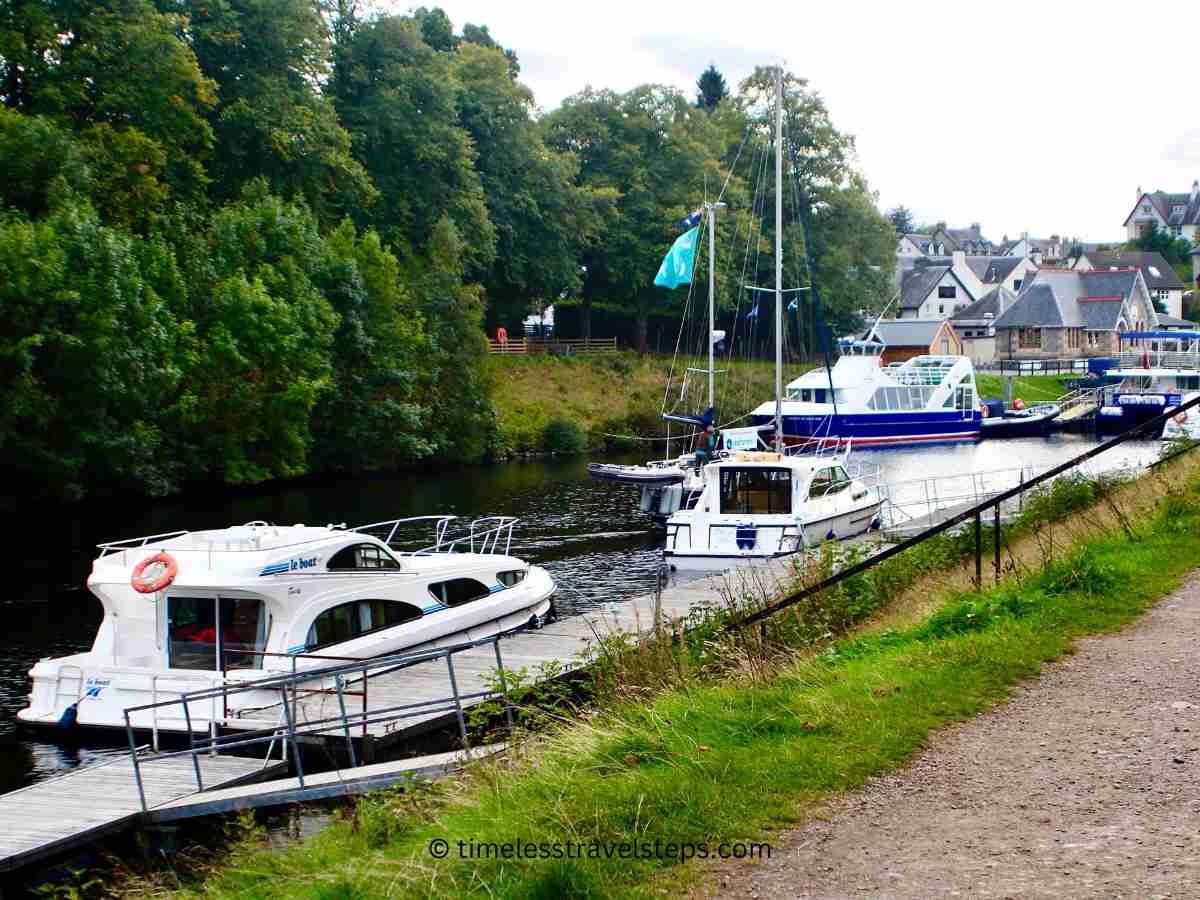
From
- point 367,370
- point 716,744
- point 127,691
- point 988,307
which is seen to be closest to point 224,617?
point 127,691

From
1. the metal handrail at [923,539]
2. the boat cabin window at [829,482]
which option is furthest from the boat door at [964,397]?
the metal handrail at [923,539]

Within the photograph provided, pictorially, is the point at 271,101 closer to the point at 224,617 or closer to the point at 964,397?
the point at 964,397

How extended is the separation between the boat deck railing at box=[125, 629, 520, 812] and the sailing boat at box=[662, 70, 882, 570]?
43.1 ft

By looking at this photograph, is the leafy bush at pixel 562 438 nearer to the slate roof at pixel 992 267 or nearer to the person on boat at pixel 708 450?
the person on boat at pixel 708 450

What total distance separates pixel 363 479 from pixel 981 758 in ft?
155

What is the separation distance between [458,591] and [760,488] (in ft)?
36.1

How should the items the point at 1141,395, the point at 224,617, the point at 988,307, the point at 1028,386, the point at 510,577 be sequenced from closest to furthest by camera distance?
the point at 224,617 → the point at 510,577 → the point at 1141,395 → the point at 1028,386 → the point at 988,307

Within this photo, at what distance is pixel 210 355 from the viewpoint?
4862 centimetres

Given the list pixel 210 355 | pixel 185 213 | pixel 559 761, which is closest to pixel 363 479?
pixel 210 355

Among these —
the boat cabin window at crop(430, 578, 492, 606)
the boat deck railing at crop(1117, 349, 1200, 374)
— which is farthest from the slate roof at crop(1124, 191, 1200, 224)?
the boat cabin window at crop(430, 578, 492, 606)

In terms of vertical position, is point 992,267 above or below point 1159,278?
above

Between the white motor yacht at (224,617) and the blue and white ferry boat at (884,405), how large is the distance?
46583 millimetres

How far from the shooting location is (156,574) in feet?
62.9

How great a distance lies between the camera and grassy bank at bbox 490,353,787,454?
6675 centimetres
